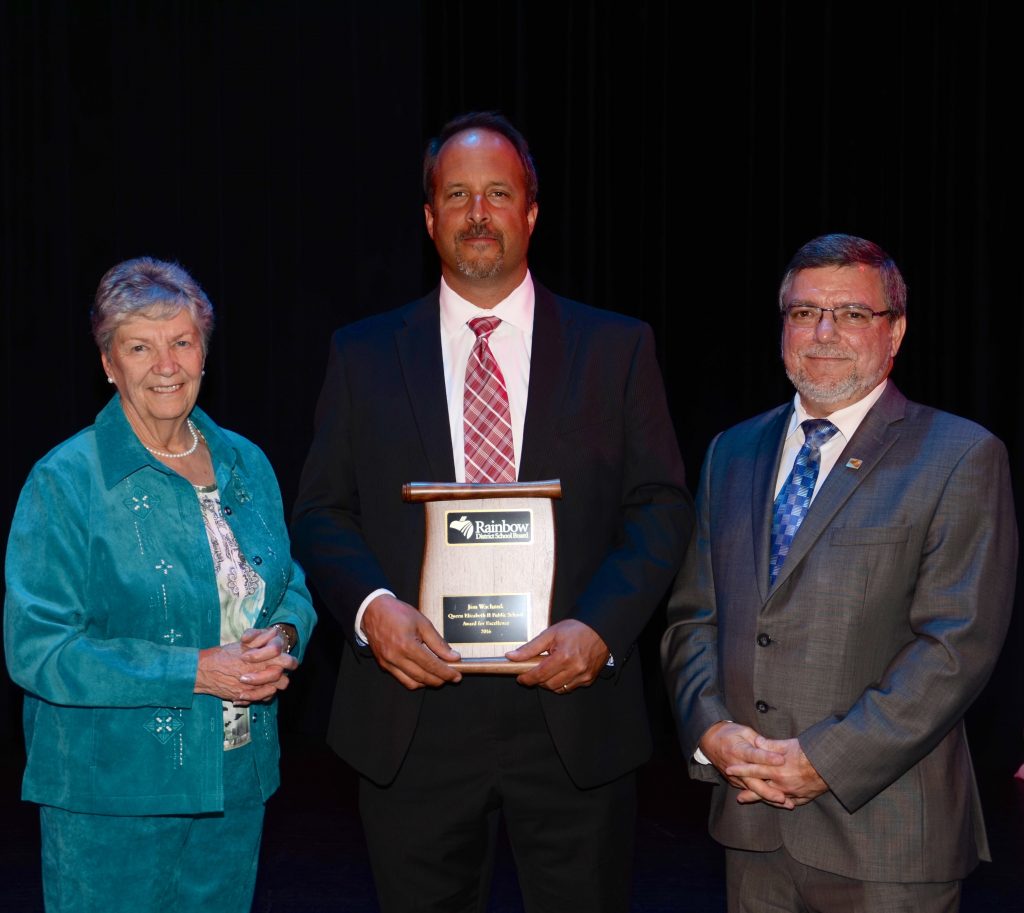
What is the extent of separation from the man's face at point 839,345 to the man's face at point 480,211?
0.60 metres

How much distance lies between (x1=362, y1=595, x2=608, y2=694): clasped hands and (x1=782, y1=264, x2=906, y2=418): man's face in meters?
0.69

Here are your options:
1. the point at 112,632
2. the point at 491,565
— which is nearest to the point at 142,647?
the point at 112,632

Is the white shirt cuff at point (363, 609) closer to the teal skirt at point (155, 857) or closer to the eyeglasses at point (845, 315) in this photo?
the teal skirt at point (155, 857)

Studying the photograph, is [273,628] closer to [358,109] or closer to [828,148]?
[358,109]

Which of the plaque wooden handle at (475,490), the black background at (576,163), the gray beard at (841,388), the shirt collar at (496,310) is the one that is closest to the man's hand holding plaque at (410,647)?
the plaque wooden handle at (475,490)

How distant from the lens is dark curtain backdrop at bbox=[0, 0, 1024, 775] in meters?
5.66

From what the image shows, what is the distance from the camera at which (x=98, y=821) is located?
7.66ft

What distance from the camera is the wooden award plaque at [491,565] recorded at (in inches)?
87.1

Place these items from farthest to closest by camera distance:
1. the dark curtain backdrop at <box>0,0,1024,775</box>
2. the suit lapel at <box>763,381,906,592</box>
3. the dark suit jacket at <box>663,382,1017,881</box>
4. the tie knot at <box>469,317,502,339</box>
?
1. the dark curtain backdrop at <box>0,0,1024,775</box>
2. the tie knot at <box>469,317,502,339</box>
3. the suit lapel at <box>763,381,906,592</box>
4. the dark suit jacket at <box>663,382,1017,881</box>

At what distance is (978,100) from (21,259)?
4822mm

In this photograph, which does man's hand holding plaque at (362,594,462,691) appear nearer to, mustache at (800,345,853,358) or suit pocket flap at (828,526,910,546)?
suit pocket flap at (828,526,910,546)

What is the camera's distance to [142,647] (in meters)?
2.34

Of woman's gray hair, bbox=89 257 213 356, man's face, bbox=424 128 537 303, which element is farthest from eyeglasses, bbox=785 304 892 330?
woman's gray hair, bbox=89 257 213 356

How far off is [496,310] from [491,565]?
1.93 ft
